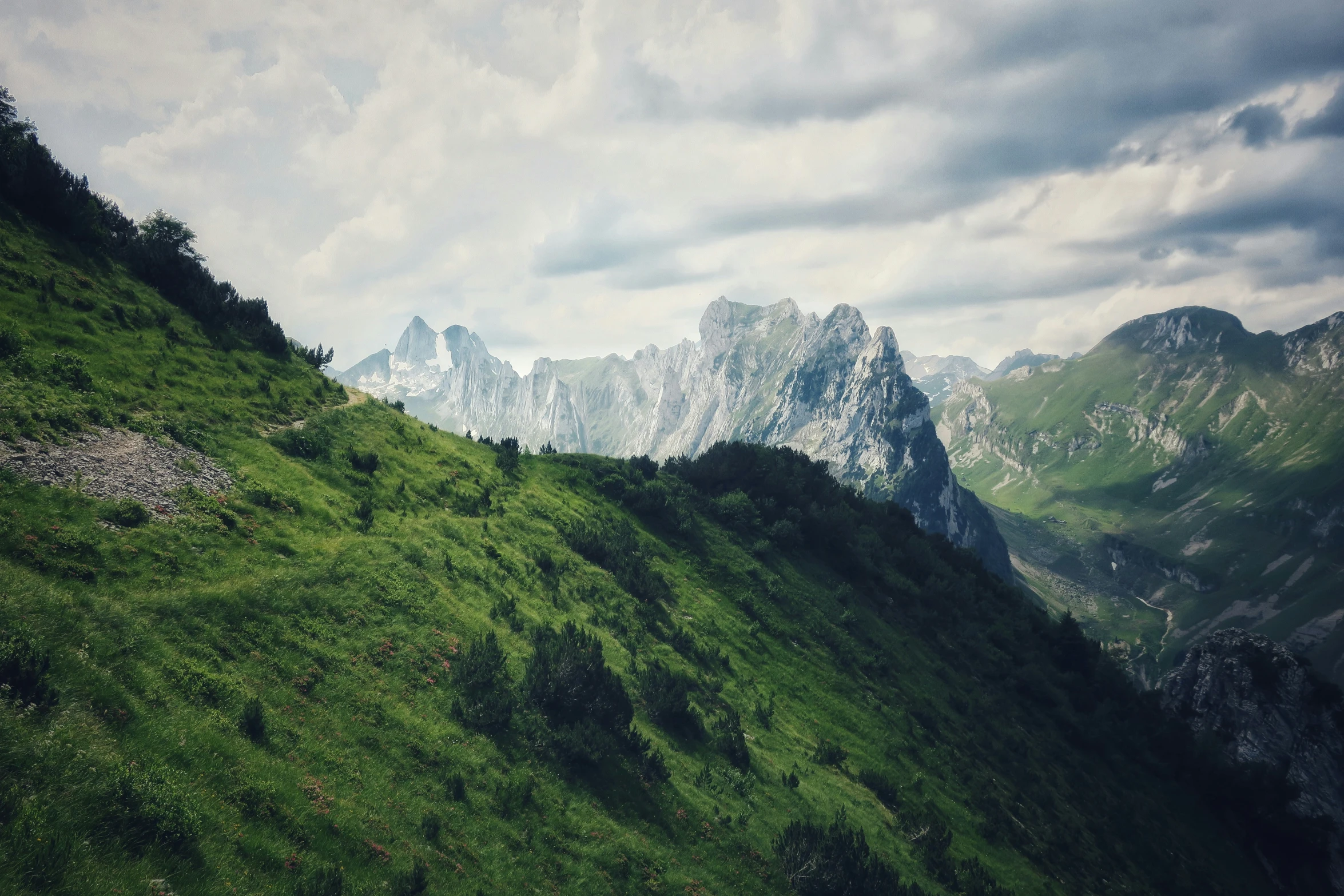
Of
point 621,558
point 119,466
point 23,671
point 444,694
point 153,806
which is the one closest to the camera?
point 153,806

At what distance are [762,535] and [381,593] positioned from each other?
36.2 metres

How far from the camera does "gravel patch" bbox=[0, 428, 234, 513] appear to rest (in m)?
18.5

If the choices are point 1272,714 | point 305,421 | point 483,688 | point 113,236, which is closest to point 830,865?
point 483,688

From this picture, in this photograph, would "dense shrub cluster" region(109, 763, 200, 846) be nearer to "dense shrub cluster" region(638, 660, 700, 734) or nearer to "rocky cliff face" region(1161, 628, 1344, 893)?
"dense shrub cluster" region(638, 660, 700, 734)

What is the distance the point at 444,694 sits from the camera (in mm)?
20531

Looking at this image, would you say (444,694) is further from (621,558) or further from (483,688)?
(621,558)

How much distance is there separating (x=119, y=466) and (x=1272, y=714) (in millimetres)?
95624

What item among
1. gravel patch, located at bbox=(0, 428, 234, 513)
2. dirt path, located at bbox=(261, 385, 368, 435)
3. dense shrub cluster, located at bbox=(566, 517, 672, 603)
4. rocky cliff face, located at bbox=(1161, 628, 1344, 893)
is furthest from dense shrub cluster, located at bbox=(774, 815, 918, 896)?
rocky cliff face, located at bbox=(1161, 628, 1344, 893)

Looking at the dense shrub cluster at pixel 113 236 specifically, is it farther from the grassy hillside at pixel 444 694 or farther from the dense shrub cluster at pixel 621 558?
the dense shrub cluster at pixel 621 558

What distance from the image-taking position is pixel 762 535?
53.1 meters

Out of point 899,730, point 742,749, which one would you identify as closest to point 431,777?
point 742,749

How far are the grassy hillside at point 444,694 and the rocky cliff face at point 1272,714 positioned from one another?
54.3 ft

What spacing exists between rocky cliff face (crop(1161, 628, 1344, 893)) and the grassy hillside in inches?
652

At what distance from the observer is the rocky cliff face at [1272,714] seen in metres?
56.5
